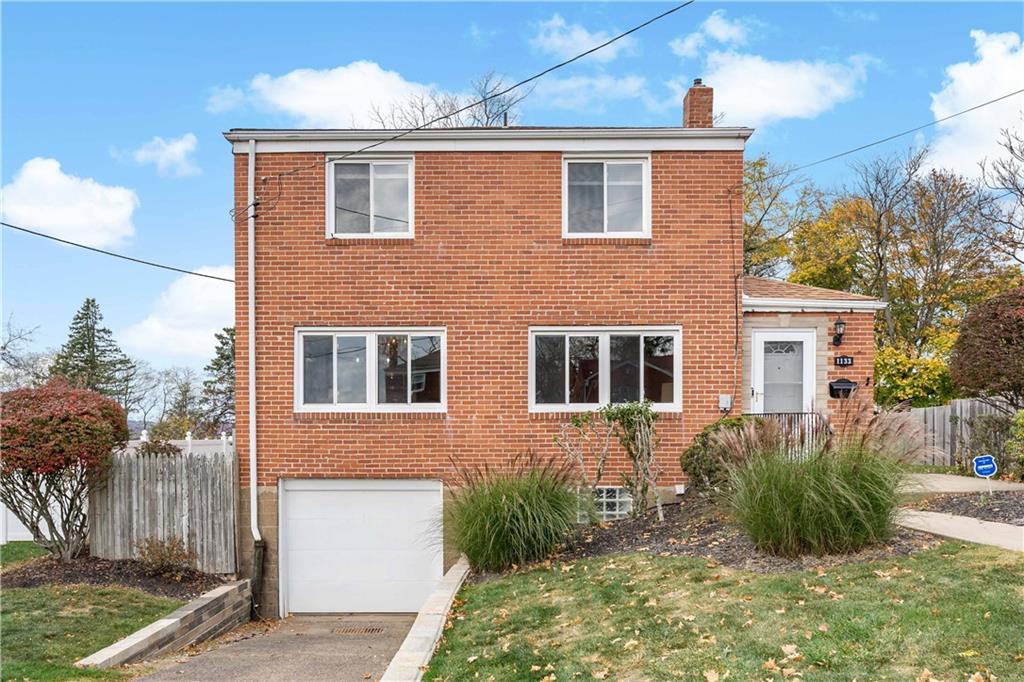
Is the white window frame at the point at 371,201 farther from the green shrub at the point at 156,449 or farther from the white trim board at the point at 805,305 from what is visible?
the white trim board at the point at 805,305

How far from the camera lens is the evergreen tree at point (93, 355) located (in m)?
37.7

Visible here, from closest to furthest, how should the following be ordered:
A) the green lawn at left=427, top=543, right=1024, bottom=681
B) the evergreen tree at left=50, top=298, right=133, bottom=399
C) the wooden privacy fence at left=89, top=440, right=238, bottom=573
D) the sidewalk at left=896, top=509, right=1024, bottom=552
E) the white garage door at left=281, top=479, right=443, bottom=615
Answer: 1. the green lawn at left=427, top=543, right=1024, bottom=681
2. the sidewalk at left=896, top=509, right=1024, bottom=552
3. the wooden privacy fence at left=89, top=440, right=238, bottom=573
4. the white garage door at left=281, top=479, right=443, bottom=615
5. the evergreen tree at left=50, top=298, right=133, bottom=399

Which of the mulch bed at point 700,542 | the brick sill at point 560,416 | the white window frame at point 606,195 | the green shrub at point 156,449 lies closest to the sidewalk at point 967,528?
the mulch bed at point 700,542

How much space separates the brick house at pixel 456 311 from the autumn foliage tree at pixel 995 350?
284 cm

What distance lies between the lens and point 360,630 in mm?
11172

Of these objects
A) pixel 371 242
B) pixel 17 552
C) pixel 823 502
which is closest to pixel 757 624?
pixel 823 502

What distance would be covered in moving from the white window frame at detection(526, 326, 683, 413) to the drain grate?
12.4 feet

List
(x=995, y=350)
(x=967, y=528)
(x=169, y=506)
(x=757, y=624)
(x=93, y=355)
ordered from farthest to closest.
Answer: (x=93, y=355) < (x=995, y=350) < (x=169, y=506) < (x=967, y=528) < (x=757, y=624)

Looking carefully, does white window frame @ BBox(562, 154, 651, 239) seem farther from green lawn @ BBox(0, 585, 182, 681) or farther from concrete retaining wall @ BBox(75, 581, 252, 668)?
green lawn @ BBox(0, 585, 182, 681)

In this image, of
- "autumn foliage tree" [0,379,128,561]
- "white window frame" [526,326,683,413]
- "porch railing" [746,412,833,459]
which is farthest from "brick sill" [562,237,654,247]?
"autumn foliage tree" [0,379,128,561]

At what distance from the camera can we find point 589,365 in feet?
39.5

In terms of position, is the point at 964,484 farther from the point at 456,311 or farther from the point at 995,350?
the point at 456,311

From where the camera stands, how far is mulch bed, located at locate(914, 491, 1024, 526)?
339 inches

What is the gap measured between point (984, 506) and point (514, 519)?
215 inches
